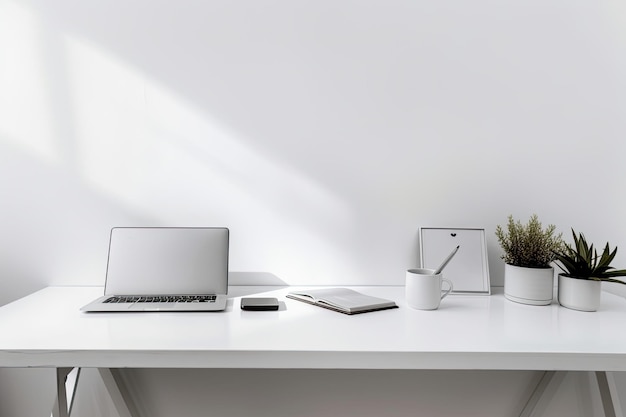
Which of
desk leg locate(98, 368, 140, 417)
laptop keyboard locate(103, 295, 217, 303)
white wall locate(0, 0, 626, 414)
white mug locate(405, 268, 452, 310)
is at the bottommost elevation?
desk leg locate(98, 368, 140, 417)

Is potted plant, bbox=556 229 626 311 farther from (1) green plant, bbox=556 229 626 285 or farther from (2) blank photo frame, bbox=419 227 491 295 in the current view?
(2) blank photo frame, bbox=419 227 491 295

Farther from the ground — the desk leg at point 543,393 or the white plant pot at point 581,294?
the white plant pot at point 581,294

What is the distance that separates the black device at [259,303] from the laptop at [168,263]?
75mm

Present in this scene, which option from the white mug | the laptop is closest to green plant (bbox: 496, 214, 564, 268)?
the white mug

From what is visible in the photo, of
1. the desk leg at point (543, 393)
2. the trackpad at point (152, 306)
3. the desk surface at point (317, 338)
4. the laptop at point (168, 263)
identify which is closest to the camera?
the desk surface at point (317, 338)

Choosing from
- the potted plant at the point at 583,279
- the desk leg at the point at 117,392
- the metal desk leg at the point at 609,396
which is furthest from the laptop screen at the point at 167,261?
the metal desk leg at the point at 609,396

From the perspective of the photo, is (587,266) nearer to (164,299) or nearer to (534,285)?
(534,285)

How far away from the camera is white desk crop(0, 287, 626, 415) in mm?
855

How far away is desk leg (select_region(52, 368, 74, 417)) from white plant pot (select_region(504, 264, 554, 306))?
1.09m

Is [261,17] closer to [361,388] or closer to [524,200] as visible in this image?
[524,200]

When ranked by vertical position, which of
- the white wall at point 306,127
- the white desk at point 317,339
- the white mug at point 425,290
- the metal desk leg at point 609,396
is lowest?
the metal desk leg at point 609,396

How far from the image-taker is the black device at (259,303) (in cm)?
111

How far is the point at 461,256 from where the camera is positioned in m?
1.34

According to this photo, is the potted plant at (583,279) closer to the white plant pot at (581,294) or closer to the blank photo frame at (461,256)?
the white plant pot at (581,294)
